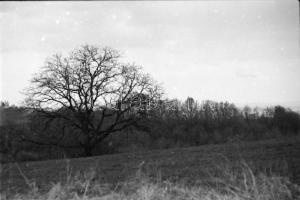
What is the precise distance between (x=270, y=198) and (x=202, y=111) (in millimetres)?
89360

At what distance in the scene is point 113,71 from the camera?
2348 cm

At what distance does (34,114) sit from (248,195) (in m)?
21.3

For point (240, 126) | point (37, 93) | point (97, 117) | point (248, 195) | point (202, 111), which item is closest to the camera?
point (248, 195)

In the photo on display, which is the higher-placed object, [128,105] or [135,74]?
[135,74]

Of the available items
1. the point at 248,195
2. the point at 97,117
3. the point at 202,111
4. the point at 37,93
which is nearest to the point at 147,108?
the point at 97,117

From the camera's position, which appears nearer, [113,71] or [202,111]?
[113,71]

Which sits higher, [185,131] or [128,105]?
[128,105]

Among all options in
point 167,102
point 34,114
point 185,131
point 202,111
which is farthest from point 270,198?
point 202,111

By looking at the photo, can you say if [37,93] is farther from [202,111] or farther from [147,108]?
[202,111]

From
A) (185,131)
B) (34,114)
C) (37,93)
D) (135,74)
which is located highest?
(135,74)

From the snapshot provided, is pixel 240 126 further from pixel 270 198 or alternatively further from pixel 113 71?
pixel 270 198

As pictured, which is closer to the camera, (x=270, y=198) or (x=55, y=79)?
(x=270, y=198)

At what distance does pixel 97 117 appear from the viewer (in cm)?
2531

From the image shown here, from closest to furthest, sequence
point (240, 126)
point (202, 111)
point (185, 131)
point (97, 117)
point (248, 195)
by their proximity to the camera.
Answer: point (248, 195)
point (97, 117)
point (185, 131)
point (240, 126)
point (202, 111)
